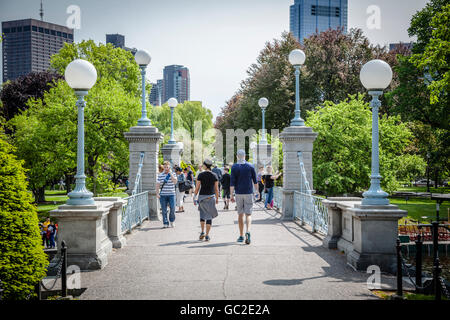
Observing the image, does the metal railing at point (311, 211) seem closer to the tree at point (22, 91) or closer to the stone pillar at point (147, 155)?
the stone pillar at point (147, 155)

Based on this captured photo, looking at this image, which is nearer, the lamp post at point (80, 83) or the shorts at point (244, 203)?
the lamp post at point (80, 83)

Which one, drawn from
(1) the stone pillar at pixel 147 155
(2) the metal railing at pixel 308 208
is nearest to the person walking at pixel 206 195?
(2) the metal railing at pixel 308 208

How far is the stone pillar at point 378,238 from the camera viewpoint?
24.1 feet

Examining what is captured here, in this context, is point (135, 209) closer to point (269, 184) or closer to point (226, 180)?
point (226, 180)

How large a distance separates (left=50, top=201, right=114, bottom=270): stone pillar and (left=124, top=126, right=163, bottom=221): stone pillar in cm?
643

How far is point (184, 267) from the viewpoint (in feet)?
24.3

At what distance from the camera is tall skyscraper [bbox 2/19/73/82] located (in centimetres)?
6406

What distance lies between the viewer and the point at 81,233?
24.9 ft

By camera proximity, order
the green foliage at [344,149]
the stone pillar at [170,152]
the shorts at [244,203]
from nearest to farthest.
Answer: the shorts at [244,203], the stone pillar at [170,152], the green foliage at [344,149]

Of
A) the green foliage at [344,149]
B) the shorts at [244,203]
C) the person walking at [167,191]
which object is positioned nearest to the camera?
the shorts at [244,203]

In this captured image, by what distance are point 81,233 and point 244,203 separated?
3.72 m

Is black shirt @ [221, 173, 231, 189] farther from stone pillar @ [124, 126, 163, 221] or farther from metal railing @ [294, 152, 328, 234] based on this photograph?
metal railing @ [294, 152, 328, 234]

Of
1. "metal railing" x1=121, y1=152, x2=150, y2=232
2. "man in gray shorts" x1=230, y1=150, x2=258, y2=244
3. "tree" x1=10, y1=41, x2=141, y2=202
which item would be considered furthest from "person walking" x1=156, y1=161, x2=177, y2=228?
"tree" x1=10, y1=41, x2=141, y2=202

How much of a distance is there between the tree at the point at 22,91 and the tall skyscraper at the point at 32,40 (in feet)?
81.8
